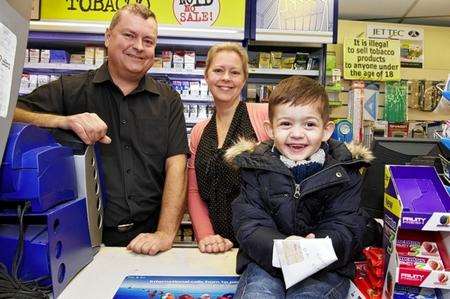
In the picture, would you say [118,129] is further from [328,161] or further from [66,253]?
[328,161]

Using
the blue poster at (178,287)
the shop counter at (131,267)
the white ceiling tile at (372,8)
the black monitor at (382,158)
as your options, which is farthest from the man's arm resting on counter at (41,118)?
the white ceiling tile at (372,8)

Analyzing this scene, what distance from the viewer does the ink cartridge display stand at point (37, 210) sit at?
1.07 metres

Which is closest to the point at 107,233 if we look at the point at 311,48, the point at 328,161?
the point at 328,161

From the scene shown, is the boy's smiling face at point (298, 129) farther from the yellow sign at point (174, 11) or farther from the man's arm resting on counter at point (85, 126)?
the yellow sign at point (174, 11)

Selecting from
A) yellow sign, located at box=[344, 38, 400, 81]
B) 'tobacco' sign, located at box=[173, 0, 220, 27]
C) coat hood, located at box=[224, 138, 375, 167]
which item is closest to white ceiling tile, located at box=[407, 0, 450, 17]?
yellow sign, located at box=[344, 38, 400, 81]

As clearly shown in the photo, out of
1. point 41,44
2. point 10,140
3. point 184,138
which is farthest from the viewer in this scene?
point 41,44

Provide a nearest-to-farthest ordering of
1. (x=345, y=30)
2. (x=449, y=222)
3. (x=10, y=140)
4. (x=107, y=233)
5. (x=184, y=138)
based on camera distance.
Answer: (x=449, y=222) → (x=10, y=140) → (x=107, y=233) → (x=184, y=138) → (x=345, y=30)

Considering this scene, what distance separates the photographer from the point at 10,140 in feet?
3.52

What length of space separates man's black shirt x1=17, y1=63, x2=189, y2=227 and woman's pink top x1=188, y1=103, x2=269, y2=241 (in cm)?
9

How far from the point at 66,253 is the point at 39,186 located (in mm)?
243

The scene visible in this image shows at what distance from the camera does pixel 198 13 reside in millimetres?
3545

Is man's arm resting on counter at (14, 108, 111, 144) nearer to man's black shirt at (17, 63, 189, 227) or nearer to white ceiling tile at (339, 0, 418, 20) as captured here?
man's black shirt at (17, 63, 189, 227)

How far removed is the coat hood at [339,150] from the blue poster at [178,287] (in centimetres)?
37

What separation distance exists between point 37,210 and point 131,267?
411mm
